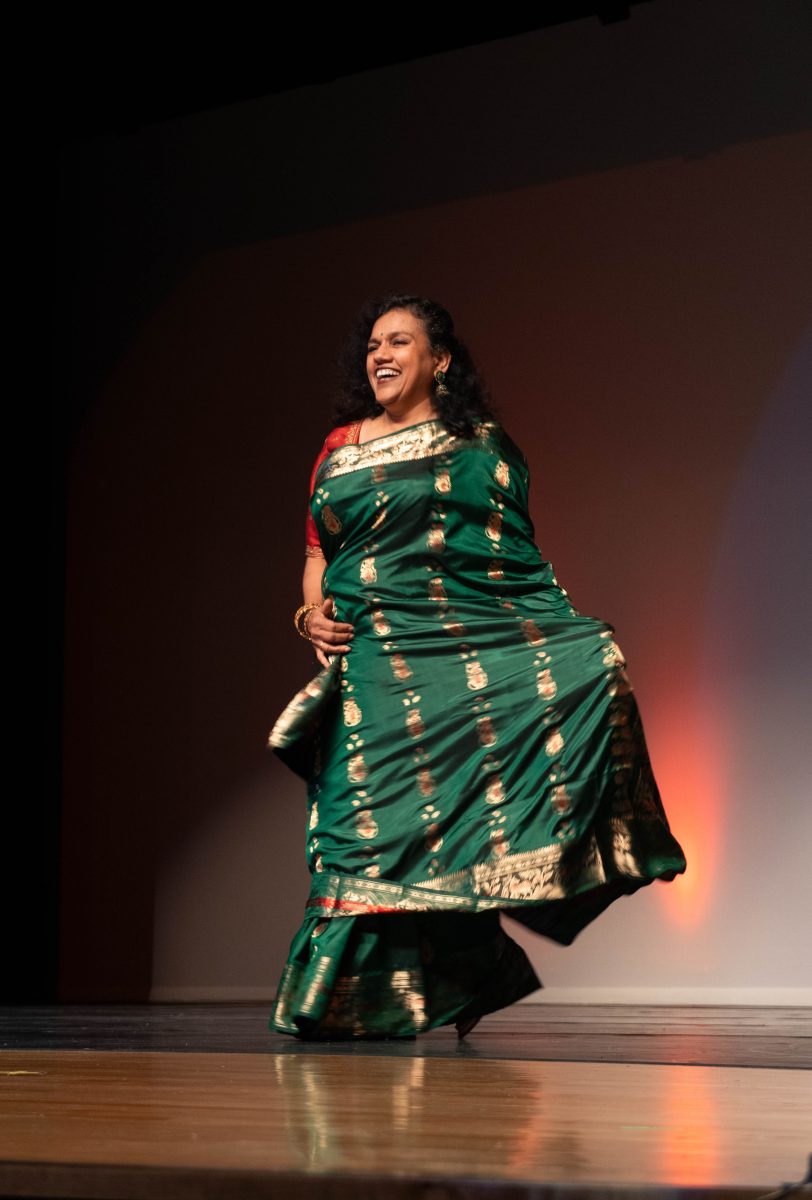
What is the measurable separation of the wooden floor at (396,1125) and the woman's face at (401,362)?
124cm

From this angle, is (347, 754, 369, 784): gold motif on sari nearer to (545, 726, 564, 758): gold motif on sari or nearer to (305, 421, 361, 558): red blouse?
(545, 726, 564, 758): gold motif on sari

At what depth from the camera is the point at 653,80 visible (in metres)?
4.47

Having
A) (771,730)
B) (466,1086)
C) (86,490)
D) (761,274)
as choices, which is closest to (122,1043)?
(466,1086)

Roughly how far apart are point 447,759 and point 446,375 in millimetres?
763

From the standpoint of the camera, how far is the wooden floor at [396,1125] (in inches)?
29.8

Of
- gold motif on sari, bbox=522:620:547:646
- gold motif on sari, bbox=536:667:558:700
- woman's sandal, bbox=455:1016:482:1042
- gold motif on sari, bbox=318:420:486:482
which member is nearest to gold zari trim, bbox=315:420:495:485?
gold motif on sari, bbox=318:420:486:482

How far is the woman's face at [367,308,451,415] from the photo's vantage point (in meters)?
2.86

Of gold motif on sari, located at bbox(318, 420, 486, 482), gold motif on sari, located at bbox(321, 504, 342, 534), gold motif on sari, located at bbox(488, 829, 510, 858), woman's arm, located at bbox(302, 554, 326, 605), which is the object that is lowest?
gold motif on sari, located at bbox(488, 829, 510, 858)

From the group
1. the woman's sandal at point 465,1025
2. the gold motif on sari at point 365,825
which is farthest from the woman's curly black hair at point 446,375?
the woman's sandal at point 465,1025

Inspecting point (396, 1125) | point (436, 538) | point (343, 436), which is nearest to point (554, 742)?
point (436, 538)

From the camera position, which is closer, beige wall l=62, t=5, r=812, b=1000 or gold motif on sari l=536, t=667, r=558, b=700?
gold motif on sari l=536, t=667, r=558, b=700

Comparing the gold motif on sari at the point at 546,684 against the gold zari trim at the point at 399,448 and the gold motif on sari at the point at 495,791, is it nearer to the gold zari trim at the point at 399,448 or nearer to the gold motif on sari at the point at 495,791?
the gold motif on sari at the point at 495,791

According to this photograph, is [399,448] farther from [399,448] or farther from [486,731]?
[486,731]

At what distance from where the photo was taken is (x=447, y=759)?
2.58 meters
